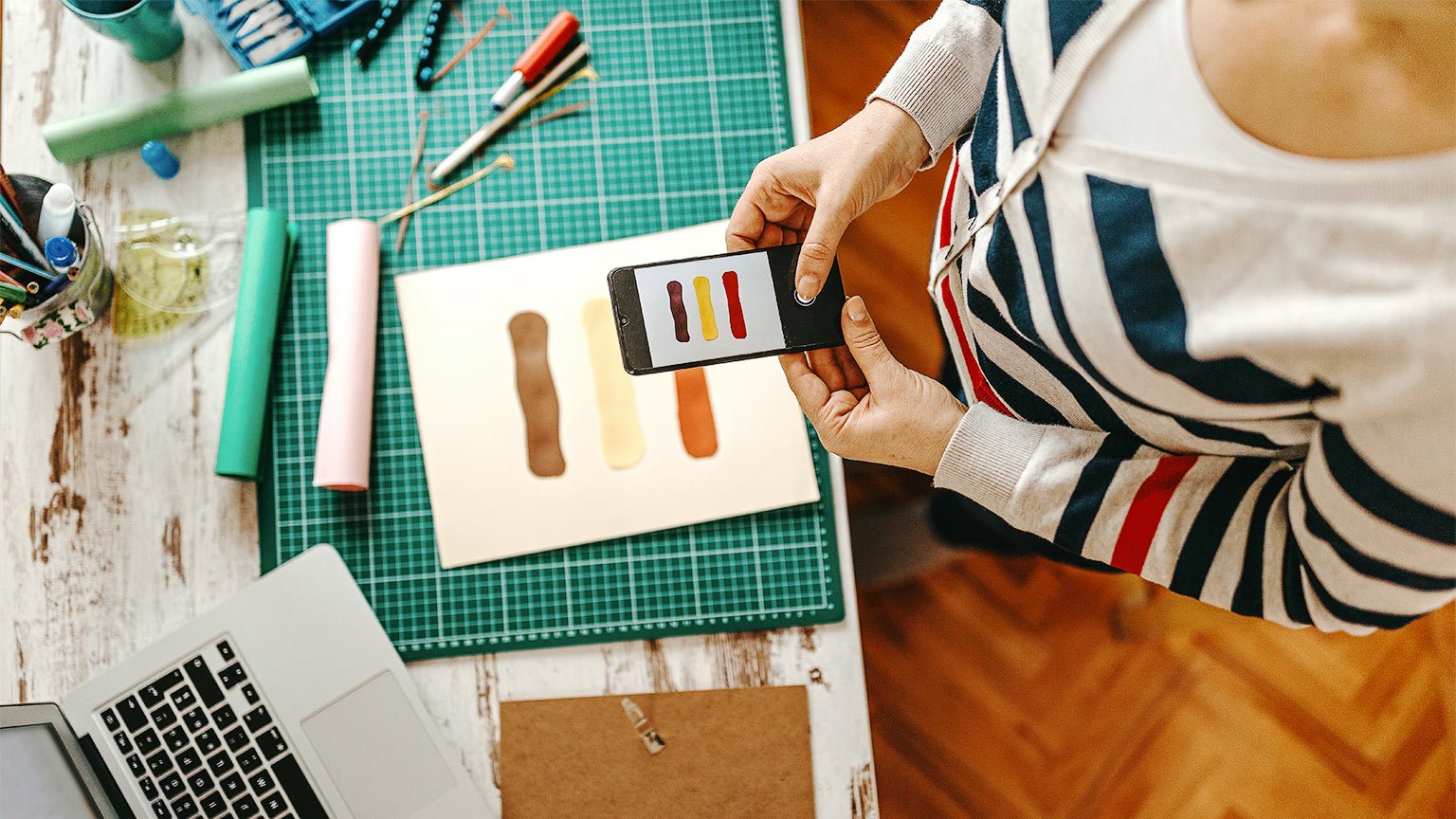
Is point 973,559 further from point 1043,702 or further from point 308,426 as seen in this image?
point 308,426

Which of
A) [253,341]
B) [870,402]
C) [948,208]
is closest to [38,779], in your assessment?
[253,341]

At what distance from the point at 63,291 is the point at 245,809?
41cm

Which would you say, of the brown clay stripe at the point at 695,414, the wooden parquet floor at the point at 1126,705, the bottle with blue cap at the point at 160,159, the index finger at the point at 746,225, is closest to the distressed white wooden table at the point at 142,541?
the bottle with blue cap at the point at 160,159

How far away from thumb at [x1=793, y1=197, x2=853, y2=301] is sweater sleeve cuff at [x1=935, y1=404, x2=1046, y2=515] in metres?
0.15

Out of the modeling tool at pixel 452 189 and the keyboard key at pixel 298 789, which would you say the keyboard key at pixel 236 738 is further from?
the modeling tool at pixel 452 189

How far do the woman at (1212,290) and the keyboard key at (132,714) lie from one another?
0.58m

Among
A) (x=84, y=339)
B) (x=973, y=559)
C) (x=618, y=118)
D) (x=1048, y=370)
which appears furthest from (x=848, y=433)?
(x=973, y=559)

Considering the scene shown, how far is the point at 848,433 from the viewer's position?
641mm

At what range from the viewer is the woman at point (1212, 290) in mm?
353

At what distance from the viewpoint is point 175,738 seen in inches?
26.8

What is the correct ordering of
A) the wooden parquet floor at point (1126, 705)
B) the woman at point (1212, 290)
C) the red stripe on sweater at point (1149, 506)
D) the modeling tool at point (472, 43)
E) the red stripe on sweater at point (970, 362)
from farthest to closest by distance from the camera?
1. the wooden parquet floor at point (1126, 705)
2. the modeling tool at point (472, 43)
3. the red stripe on sweater at point (970, 362)
4. the red stripe on sweater at point (1149, 506)
5. the woman at point (1212, 290)

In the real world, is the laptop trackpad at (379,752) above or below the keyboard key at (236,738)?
below

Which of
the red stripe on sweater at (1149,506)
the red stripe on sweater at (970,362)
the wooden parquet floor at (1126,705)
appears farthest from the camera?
the wooden parquet floor at (1126,705)

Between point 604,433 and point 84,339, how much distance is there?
438 millimetres
